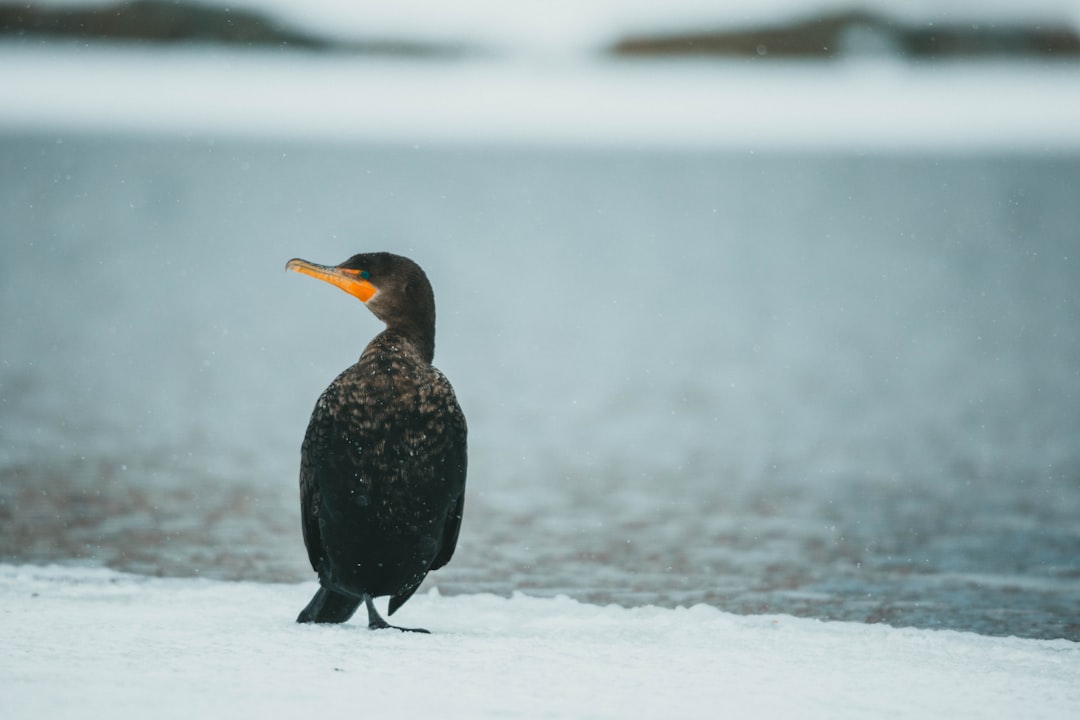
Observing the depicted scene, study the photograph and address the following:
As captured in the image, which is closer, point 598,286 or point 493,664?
point 493,664

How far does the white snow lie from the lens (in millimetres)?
2279

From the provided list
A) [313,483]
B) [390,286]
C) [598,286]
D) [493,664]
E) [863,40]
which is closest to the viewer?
[493,664]

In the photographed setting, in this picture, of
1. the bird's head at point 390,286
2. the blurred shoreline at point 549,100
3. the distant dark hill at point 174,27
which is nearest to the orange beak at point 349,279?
the bird's head at point 390,286

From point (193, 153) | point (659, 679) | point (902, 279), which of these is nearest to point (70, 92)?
point (193, 153)

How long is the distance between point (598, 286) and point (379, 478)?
1108 cm

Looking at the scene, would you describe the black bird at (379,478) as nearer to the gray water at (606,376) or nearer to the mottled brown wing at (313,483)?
the mottled brown wing at (313,483)

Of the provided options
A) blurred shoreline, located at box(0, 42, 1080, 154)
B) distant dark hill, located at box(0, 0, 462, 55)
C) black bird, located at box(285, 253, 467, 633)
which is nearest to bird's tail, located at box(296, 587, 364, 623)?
black bird, located at box(285, 253, 467, 633)

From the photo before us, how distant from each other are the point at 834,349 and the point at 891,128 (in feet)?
46.5

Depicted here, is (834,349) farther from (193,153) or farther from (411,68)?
(411,68)

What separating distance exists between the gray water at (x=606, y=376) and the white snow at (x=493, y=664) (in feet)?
1.94

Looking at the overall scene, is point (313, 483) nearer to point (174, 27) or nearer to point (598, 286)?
point (598, 286)

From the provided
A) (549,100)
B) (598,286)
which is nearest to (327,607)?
(598,286)

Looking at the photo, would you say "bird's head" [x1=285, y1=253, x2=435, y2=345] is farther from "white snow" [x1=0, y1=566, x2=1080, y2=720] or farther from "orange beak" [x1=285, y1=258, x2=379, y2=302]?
"white snow" [x1=0, y1=566, x2=1080, y2=720]

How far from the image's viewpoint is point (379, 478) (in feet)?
9.99
